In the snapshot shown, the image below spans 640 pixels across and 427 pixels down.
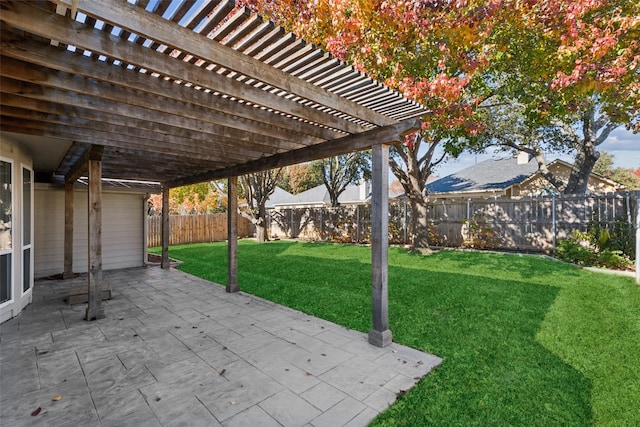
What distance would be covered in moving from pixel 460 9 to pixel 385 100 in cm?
462

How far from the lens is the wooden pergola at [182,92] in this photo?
5.85ft

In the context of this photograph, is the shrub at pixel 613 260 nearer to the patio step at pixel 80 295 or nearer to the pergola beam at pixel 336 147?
the pergola beam at pixel 336 147

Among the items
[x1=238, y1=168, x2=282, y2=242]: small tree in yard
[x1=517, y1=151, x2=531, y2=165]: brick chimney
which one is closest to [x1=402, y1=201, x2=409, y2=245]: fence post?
[x1=238, y1=168, x2=282, y2=242]: small tree in yard

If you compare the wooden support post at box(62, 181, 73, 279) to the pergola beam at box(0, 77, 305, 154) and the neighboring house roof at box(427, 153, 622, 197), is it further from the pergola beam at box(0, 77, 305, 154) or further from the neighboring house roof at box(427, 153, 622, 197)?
the neighboring house roof at box(427, 153, 622, 197)

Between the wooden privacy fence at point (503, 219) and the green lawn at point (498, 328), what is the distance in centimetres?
181

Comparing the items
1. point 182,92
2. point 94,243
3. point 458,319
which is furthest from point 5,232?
point 458,319

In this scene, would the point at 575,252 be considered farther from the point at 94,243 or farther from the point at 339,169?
the point at 339,169

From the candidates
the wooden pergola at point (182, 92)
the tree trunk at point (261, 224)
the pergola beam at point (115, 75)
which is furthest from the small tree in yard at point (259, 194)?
the pergola beam at point (115, 75)

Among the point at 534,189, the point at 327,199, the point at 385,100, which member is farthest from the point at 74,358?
the point at 327,199

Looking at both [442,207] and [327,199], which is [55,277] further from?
[327,199]

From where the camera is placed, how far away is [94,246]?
4.47 m

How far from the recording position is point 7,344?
3.55 meters

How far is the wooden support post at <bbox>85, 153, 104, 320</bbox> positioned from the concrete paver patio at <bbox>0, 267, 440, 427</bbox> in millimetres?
229

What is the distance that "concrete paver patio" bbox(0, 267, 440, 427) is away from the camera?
233 cm
